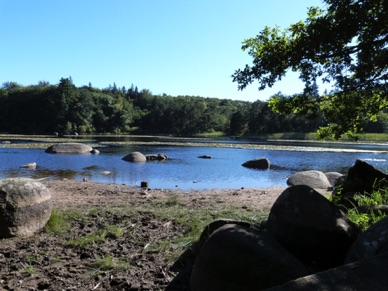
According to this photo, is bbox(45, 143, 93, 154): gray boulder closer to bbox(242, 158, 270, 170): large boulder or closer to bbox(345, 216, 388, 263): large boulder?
bbox(242, 158, 270, 170): large boulder

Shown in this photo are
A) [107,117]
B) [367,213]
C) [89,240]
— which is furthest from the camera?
[107,117]

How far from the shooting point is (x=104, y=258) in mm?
6676

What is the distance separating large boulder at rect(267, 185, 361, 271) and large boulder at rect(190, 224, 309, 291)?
0.69 metres

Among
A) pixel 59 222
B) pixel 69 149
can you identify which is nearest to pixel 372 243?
pixel 59 222

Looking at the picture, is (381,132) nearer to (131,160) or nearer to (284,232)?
(131,160)

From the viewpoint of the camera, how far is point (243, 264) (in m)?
4.25

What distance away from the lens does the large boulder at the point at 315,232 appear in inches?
200

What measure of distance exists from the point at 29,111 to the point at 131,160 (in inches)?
4412

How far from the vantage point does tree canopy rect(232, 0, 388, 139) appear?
7246 mm

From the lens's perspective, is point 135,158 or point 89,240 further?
point 135,158

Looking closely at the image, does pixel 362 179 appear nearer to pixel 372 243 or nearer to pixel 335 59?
pixel 335 59

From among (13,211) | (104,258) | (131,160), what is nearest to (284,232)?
(104,258)

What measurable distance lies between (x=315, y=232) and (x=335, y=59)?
4.82m

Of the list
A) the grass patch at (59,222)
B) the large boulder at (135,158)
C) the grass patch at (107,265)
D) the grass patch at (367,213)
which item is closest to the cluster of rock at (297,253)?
the grass patch at (367,213)
